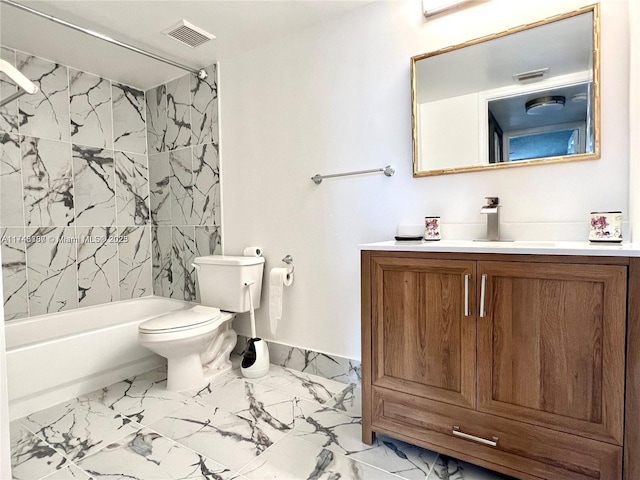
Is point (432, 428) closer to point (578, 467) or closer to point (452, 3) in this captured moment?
point (578, 467)

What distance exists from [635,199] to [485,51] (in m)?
0.91

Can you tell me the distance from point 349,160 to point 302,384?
54.7 inches

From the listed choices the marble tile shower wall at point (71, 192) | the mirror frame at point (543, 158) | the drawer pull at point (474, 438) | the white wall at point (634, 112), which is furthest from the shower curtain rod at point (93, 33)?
the drawer pull at point (474, 438)

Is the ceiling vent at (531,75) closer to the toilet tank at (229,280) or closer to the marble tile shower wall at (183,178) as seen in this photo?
the toilet tank at (229,280)

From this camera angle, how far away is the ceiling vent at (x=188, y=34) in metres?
2.12

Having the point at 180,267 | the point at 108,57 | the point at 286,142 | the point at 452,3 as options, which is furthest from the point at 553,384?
the point at 108,57

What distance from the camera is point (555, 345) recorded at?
1166 millimetres

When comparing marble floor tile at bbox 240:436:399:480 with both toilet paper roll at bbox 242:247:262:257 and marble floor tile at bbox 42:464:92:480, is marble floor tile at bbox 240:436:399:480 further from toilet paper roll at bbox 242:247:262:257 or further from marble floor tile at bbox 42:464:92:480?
toilet paper roll at bbox 242:247:262:257

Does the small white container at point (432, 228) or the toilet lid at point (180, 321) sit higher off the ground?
the small white container at point (432, 228)

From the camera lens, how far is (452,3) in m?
1.68

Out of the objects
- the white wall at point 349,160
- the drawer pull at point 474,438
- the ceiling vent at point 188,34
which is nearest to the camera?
the drawer pull at point 474,438

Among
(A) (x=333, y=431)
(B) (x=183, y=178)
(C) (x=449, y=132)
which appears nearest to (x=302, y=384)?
(A) (x=333, y=431)

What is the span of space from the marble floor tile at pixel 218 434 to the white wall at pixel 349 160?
0.68m

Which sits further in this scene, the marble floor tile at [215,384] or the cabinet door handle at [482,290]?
the marble floor tile at [215,384]
